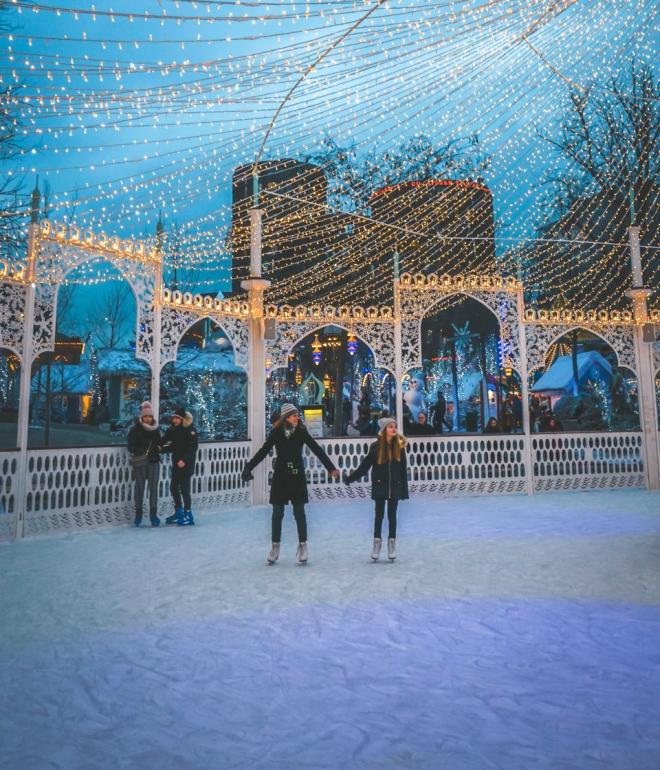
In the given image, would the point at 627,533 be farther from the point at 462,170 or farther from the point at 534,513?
the point at 462,170

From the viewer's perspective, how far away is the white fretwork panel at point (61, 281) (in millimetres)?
7535

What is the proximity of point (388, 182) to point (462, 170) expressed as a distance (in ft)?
9.28

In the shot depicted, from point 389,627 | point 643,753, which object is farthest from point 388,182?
point 643,753

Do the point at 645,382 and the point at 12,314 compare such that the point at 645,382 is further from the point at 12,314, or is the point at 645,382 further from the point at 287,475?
the point at 12,314

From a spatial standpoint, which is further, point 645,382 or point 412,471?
point 645,382

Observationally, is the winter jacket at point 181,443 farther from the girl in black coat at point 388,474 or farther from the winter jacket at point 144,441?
the girl in black coat at point 388,474

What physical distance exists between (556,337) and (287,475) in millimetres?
7649

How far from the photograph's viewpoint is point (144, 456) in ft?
26.9

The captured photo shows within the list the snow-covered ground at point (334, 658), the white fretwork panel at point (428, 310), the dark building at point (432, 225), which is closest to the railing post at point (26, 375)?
the snow-covered ground at point (334, 658)

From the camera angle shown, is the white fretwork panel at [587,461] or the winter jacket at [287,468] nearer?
the winter jacket at [287,468]

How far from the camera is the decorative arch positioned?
1127 centimetres

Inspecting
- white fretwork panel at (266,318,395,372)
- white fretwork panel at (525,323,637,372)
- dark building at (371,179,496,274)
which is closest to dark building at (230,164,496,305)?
dark building at (371,179,496,274)

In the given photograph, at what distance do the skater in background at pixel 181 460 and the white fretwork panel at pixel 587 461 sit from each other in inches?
260

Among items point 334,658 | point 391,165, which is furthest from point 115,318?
point 334,658
